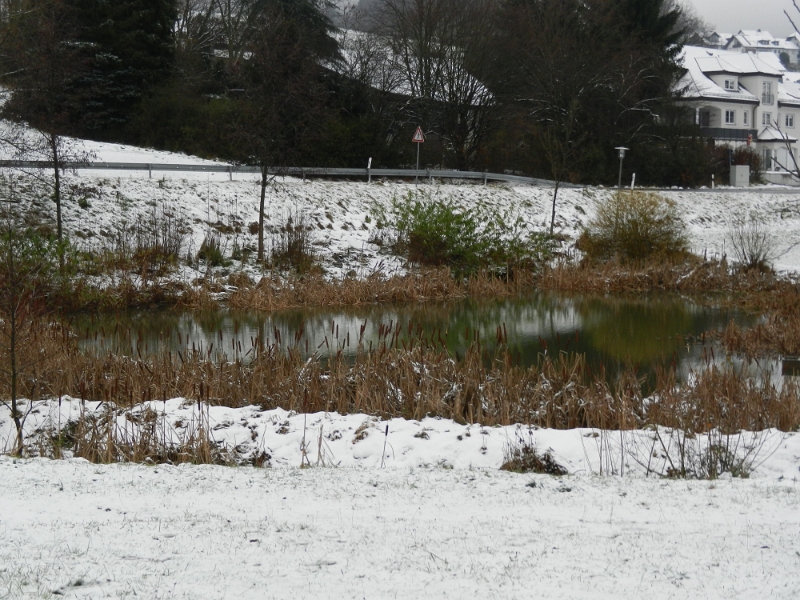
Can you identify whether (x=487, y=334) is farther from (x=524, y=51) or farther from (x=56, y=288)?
(x=524, y=51)

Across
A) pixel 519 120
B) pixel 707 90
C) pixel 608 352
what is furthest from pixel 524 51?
pixel 608 352

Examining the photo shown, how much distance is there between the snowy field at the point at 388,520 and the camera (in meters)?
4.96

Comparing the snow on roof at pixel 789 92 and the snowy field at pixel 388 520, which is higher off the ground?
the snow on roof at pixel 789 92

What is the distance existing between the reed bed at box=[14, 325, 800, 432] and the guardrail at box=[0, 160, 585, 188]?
11737 millimetres

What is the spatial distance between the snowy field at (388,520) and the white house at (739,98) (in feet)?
198

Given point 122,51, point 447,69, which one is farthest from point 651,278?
point 122,51

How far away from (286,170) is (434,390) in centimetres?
1676

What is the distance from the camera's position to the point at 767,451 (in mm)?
8000

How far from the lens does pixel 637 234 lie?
1053 inches

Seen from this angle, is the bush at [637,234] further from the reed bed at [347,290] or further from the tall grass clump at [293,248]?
the tall grass clump at [293,248]

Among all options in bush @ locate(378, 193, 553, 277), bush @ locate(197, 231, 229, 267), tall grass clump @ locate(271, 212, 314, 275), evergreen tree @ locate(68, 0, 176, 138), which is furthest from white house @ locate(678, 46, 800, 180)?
bush @ locate(197, 231, 229, 267)

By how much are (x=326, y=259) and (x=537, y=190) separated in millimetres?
14357

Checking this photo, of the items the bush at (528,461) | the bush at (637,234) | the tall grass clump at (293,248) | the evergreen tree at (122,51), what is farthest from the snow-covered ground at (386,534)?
the evergreen tree at (122,51)

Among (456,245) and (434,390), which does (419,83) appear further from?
(434,390)
